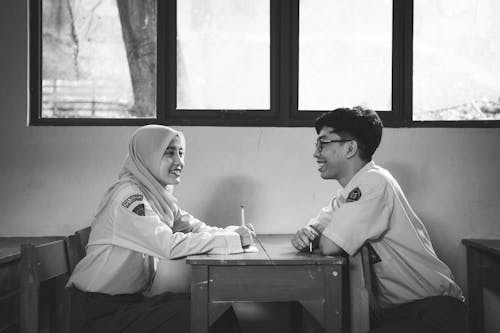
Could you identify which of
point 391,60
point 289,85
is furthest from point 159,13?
point 391,60

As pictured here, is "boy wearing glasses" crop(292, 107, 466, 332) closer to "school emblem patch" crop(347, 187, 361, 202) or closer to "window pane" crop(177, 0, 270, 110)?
"school emblem patch" crop(347, 187, 361, 202)

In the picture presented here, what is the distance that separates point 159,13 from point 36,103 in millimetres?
855

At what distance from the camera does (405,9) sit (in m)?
2.98

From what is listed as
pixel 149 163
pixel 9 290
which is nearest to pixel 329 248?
pixel 149 163

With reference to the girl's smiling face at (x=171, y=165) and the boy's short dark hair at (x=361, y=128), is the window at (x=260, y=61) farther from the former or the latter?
the boy's short dark hair at (x=361, y=128)

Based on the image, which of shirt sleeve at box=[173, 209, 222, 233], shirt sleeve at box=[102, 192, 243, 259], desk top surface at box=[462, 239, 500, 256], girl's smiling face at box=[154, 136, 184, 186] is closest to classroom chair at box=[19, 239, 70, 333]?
shirt sleeve at box=[102, 192, 243, 259]

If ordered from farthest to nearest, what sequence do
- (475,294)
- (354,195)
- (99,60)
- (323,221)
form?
(99,60), (475,294), (323,221), (354,195)

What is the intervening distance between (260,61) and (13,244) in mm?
1626

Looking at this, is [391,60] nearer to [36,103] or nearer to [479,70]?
[479,70]

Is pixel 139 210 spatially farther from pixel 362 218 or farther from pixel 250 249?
pixel 362 218

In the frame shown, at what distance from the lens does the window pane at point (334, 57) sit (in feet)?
9.74

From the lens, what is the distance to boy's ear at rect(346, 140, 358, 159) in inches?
83.0

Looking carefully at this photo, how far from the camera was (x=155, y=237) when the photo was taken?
1902 mm

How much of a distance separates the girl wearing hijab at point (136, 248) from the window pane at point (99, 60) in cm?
79
